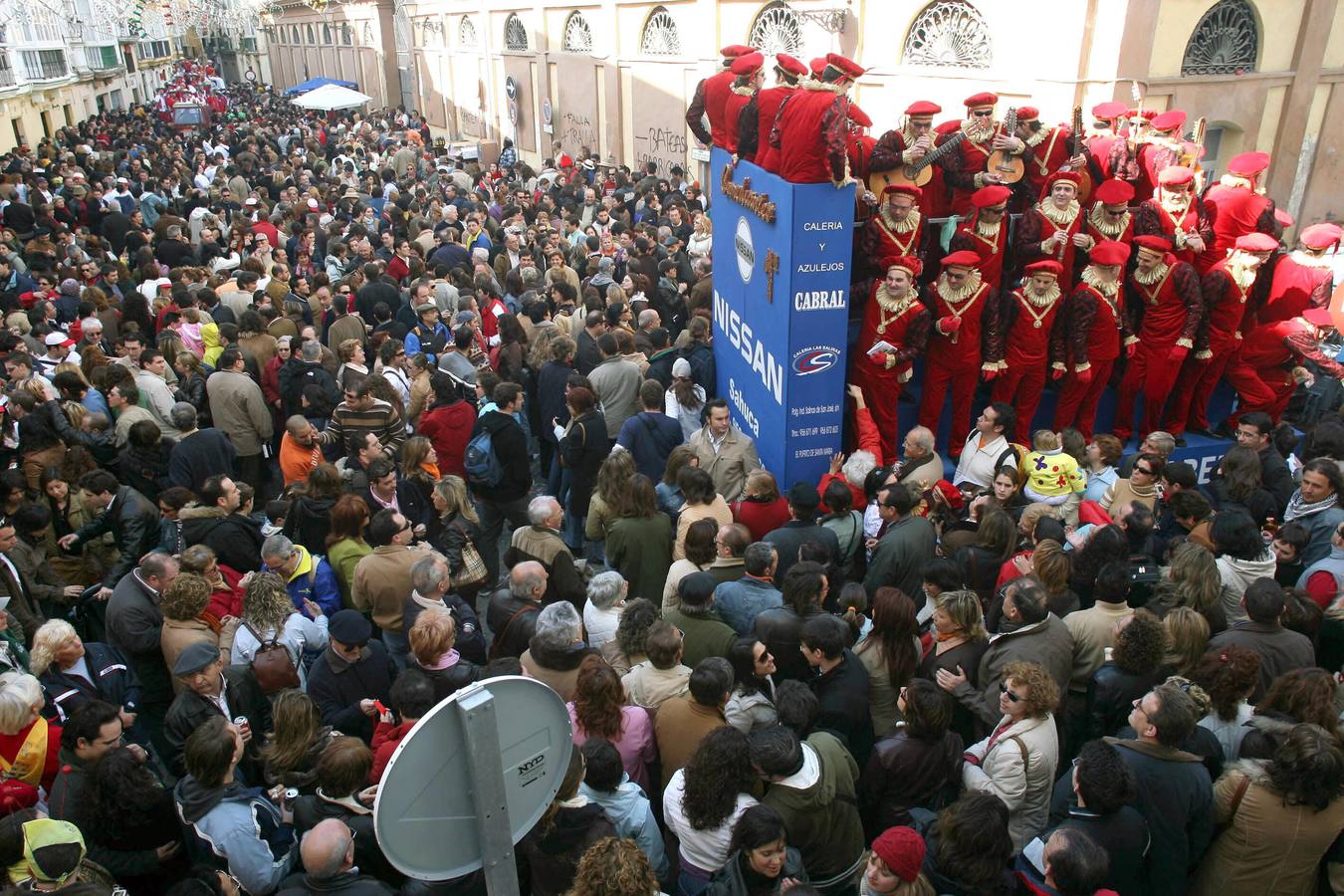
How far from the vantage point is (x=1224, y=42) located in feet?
40.7

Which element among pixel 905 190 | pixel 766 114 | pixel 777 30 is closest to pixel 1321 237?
pixel 905 190

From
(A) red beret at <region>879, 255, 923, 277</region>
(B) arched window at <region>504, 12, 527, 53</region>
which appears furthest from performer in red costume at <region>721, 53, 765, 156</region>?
(B) arched window at <region>504, 12, 527, 53</region>

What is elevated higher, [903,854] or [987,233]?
[987,233]

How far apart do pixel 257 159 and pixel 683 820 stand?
1986cm

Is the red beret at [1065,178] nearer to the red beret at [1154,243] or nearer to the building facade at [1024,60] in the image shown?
the red beret at [1154,243]

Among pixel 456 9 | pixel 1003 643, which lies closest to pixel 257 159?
pixel 456 9

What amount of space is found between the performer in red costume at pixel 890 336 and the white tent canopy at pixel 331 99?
2249cm

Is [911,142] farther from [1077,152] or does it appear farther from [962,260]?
[1077,152]

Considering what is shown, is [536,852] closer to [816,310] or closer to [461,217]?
[816,310]

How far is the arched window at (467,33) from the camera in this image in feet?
97.8

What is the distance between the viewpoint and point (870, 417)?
684 cm

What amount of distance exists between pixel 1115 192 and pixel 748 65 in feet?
9.52

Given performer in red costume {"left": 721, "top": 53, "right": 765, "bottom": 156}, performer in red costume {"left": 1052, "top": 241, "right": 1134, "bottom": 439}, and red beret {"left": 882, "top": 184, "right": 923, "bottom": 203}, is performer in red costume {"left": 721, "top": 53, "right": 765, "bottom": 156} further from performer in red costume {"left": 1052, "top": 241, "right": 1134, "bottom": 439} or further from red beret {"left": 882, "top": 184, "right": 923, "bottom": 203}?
performer in red costume {"left": 1052, "top": 241, "right": 1134, "bottom": 439}

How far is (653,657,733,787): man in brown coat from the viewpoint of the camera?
11.9ft
